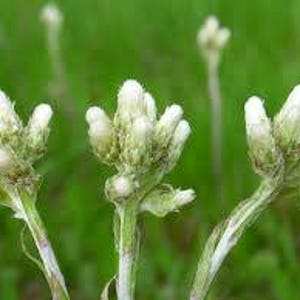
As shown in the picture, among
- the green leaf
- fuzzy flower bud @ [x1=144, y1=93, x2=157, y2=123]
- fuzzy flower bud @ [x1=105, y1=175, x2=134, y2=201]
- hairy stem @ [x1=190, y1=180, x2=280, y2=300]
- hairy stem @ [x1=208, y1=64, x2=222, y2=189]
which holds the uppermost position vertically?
hairy stem @ [x1=208, y1=64, x2=222, y2=189]

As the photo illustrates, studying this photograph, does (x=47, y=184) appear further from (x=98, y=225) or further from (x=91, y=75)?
(x=91, y=75)

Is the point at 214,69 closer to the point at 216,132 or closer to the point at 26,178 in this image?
the point at 216,132

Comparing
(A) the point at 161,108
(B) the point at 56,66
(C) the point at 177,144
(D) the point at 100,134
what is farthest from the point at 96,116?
(B) the point at 56,66

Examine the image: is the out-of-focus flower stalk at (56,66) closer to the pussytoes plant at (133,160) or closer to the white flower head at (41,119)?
the white flower head at (41,119)

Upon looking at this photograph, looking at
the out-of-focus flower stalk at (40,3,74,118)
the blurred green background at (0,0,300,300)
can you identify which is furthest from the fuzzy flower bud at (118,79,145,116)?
the out-of-focus flower stalk at (40,3,74,118)

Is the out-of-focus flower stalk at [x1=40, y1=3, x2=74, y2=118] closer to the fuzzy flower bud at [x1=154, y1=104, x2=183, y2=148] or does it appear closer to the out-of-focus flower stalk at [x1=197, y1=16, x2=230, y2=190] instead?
the out-of-focus flower stalk at [x1=197, y1=16, x2=230, y2=190]

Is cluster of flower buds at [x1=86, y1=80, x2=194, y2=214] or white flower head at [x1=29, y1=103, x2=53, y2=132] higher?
white flower head at [x1=29, y1=103, x2=53, y2=132]

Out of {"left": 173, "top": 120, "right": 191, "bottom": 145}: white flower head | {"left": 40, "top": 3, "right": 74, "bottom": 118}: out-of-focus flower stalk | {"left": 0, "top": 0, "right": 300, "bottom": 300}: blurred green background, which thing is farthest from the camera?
{"left": 40, "top": 3, "right": 74, "bottom": 118}: out-of-focus flower stalk

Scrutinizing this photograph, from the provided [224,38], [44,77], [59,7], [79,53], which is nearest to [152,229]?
[224,38]
